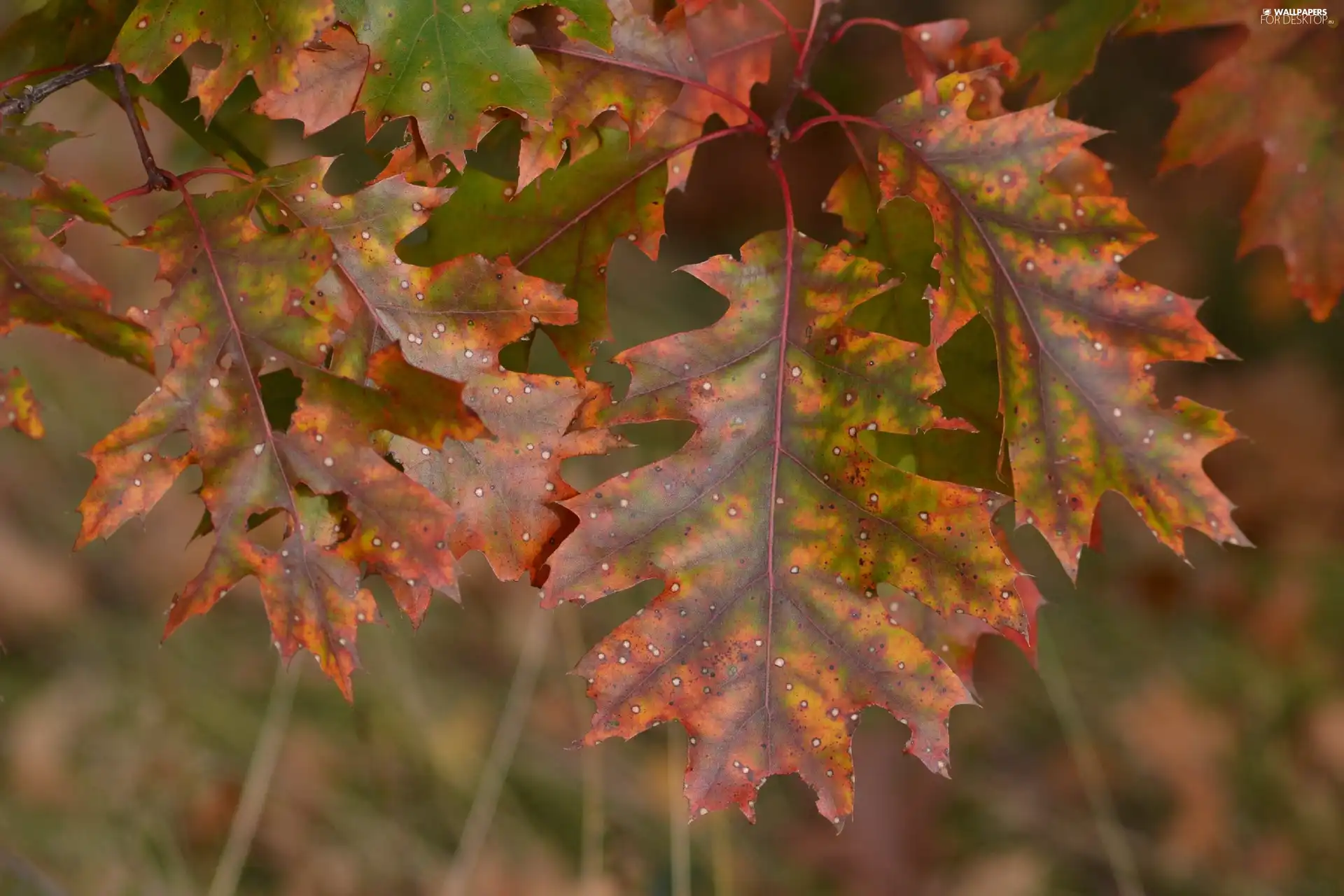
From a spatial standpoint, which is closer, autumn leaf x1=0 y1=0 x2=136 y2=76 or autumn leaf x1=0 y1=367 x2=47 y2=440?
autumn leaf x1=0 y1=367 x2=47 y2=440

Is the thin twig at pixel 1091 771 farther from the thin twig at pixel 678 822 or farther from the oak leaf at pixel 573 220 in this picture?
the oak leaf at pixel 573 220

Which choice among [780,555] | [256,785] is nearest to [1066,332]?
[780,555]

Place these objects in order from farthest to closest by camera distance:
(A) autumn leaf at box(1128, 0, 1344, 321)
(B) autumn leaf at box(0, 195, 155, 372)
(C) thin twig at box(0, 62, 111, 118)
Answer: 1. (A) autumn leaf at box(1128, 0, 1344, 321)
2. (C) thin twig at box(0, 62, 111, 118)
3. (B) autumn leaf at box(0, 195, 155, 372)

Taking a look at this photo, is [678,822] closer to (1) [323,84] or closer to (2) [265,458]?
(2) [265,458]

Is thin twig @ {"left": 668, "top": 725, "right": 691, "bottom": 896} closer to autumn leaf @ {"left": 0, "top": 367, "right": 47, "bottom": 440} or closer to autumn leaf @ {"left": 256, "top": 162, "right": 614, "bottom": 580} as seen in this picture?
autumn leaf @ {"left": 256, "top": 162, "right": 614, "bottom": 580}

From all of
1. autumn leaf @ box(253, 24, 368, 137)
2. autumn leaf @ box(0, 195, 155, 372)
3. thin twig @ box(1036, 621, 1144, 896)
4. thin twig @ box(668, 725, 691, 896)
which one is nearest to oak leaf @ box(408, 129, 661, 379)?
autumn leaf @ box(253, 24, 368, 137)

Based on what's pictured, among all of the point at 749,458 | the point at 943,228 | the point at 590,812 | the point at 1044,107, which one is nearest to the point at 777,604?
the point at 749,458

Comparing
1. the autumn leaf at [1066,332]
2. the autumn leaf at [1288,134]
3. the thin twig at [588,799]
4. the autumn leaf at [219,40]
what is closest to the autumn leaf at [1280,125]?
the autumn leaf at [1288,134]
